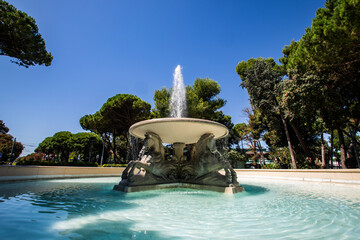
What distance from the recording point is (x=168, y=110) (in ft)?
63.1

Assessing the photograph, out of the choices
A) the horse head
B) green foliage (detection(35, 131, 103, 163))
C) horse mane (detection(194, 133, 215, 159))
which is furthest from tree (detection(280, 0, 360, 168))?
green foliage (detection(35, 131, 103, 163))

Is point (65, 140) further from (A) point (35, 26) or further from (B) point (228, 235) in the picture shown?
(B) point (228, 235)

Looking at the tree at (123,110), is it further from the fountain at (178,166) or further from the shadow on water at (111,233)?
the shadow on water at (111,233)

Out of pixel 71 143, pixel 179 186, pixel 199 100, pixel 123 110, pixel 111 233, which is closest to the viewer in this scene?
pixel 111 233

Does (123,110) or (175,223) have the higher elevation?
(123,110)

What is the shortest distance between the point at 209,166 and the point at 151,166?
2.01m

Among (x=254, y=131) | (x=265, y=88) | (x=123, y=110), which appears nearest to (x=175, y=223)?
(x=265, y=88)

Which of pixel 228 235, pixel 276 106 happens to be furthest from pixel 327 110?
pixel 228 235

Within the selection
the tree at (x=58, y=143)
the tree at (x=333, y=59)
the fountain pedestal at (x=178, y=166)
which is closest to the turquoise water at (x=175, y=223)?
the fountain pedestal at (x=178, y=166)

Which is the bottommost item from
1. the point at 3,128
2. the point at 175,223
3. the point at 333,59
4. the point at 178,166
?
the point at 175,223

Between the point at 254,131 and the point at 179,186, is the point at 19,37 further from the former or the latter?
the point at 254,131

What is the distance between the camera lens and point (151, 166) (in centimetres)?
614

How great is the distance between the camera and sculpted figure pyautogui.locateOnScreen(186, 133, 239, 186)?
221 inches

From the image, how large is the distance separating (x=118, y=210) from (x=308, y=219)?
9.45 ft
